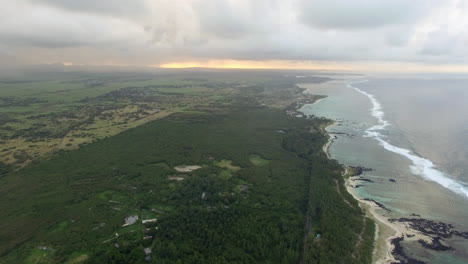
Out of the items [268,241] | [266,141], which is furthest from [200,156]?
[268,241]

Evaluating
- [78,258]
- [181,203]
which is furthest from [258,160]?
[78,258]

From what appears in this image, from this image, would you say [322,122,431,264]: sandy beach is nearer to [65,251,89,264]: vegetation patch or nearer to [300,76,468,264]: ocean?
[300,76,468,264]: ocean

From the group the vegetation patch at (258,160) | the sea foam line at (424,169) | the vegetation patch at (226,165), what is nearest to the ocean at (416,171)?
the sea foam line at (424,169)

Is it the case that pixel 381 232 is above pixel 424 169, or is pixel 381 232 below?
below

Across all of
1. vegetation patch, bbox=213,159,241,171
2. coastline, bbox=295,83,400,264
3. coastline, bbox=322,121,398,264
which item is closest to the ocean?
coastline, bbox=295,83,400,264

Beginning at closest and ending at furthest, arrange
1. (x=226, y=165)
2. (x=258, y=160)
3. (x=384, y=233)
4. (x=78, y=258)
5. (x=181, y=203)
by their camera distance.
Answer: (x=78, y=258), (x=384, y=233), (x=181, y=203), (x=226, y=165), (x=258, y=160)

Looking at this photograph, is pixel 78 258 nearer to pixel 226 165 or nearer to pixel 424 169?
pixel 226 165
